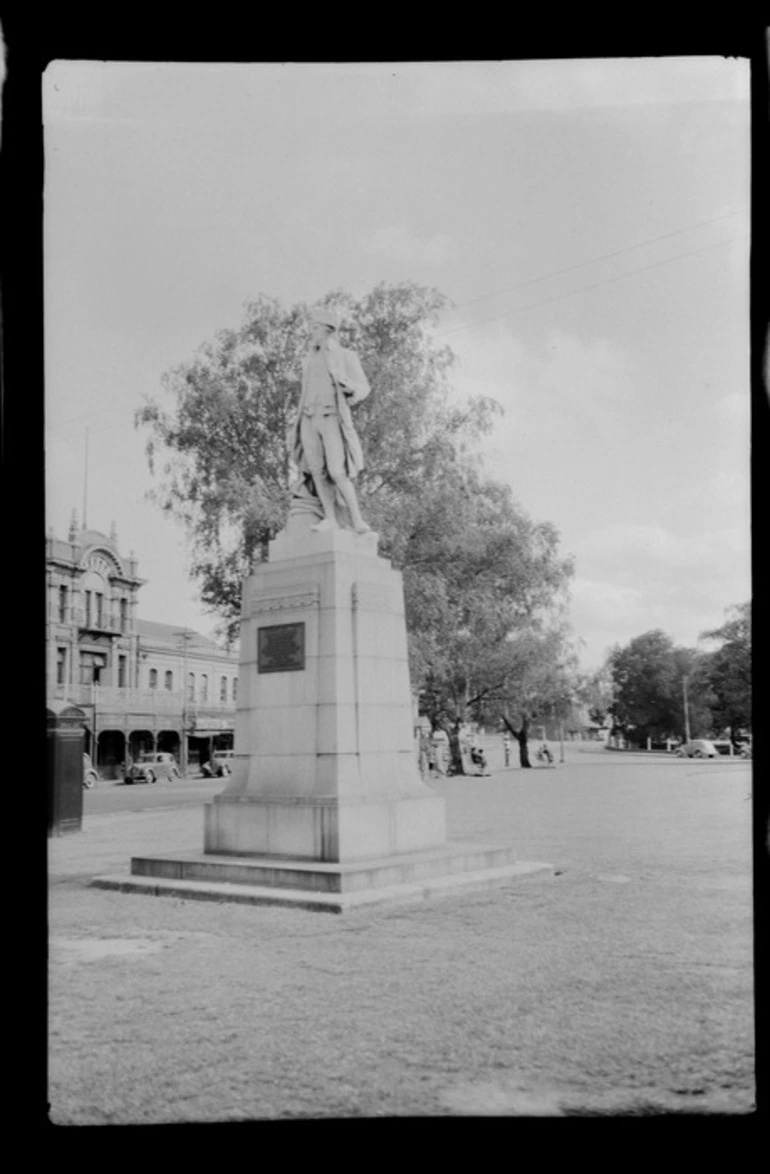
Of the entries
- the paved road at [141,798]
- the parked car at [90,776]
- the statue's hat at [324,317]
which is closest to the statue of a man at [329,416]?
the statue's hat at [324,317]

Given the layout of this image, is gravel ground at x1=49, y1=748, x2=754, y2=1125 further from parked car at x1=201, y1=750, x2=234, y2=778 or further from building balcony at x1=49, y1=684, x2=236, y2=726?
parked car at x1=201, y1=750, x2=234, y2=778

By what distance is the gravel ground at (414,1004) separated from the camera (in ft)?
15.1

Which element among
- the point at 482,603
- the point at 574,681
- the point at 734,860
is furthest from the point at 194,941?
the point at 574,681

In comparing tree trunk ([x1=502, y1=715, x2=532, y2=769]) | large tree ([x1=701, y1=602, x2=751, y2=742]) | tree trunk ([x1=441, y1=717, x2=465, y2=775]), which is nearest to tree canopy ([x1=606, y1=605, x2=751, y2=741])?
tree trunk ([x1=502, y1=715, x2=532, y2=769])

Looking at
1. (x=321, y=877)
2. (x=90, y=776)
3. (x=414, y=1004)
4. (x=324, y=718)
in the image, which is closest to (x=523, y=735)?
(x=90, y=776)

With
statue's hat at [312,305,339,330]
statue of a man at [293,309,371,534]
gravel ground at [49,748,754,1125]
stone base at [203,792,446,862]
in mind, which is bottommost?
gravel ground at [49,748,754,1125]

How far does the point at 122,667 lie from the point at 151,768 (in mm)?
3700

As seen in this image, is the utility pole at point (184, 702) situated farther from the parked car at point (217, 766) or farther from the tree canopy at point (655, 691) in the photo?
the tree canopy at point (655, 691)

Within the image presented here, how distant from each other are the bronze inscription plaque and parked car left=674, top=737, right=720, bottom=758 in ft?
115

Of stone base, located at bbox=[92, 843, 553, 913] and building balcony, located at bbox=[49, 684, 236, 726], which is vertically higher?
building balcony, located at bbox=[49, 684, 236, 726]

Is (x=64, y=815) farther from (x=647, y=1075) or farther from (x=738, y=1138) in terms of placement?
(x=738, y=1138)

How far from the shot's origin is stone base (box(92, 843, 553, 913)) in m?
8.76

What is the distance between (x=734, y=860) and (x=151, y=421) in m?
17.0

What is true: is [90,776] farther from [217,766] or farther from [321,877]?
[321,877]
